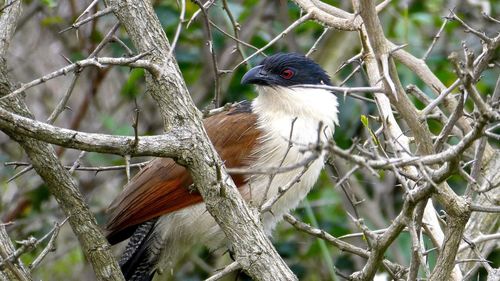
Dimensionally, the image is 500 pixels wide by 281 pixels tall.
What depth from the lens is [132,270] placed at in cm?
383

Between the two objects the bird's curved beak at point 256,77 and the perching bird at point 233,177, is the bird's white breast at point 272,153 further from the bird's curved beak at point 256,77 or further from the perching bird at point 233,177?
the bird's curved beak at point 256,77

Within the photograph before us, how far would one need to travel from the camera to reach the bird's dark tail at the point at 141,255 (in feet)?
12.5

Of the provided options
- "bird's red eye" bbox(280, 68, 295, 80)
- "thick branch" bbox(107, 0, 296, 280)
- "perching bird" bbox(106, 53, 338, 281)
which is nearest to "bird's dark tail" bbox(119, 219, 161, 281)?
"perching bird" bbox(106, 53, 338, 281)

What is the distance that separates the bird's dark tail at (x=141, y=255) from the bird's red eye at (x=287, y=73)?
35.5 inches

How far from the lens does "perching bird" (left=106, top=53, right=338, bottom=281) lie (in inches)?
147

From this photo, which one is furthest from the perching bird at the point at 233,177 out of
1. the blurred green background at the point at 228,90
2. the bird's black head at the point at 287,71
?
the blurred green background at the point at 228,90

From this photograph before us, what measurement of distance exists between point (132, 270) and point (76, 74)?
1.49m

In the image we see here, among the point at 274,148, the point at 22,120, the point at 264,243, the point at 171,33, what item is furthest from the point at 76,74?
the point at 171,33

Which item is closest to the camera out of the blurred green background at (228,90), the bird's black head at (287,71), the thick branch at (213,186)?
the thick branch at (213,186)

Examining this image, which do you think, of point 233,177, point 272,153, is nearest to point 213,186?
point 233,177

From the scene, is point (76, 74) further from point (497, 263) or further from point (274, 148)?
point (497, 263)

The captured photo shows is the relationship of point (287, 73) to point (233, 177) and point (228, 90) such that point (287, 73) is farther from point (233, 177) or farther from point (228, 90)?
point (228, 90)

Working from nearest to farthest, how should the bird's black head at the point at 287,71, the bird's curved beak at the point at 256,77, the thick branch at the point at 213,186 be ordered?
the thick branch at the point at 213,186
the bird's curved beak at the point at 256,77
the bird's black head at the point at 287,71

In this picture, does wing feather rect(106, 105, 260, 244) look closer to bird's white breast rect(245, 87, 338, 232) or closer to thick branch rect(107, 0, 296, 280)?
bird's white breast rect(245, 87, 338, 232)
